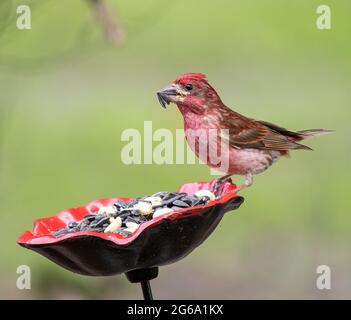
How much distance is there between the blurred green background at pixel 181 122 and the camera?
194 inches

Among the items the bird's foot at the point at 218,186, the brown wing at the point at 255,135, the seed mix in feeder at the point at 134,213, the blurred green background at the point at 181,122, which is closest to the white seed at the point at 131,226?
the seed mix in feeder at the point at 134,213

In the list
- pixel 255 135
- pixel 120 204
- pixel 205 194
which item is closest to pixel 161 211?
pixel 205 194

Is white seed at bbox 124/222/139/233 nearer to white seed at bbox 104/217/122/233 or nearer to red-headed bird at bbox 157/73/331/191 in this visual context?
white seed at bbox 104/217/122/233

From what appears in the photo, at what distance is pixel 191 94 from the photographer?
8.68 ft

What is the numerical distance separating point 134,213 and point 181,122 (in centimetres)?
307

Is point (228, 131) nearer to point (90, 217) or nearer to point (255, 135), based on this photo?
point (255, 135)

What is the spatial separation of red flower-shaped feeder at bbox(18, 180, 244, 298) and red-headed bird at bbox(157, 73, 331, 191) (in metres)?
0.32

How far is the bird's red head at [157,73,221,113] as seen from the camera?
8.45 ft

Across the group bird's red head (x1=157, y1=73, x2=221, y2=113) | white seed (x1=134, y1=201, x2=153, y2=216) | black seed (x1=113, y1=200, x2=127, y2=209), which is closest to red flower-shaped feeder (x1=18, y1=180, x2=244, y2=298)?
white seed (x1=134, y1=201, x2=153, y2=216)

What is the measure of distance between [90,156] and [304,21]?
198cm

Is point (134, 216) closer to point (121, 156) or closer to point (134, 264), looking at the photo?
point (134, 264)

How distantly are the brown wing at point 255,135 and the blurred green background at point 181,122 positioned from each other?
1.76 m

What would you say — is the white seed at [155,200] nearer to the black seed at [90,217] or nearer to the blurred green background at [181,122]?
the black seed at [90,217]

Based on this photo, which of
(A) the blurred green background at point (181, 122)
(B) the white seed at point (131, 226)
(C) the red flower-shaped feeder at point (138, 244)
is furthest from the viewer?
(A) the blurred green background at point (181, 122)
